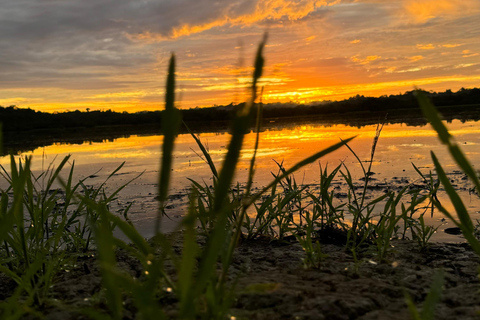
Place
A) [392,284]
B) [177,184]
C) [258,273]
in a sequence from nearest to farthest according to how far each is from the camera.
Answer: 1. [392,284]
2. [258,273]
3. [177,184]

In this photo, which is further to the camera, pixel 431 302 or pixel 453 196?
pixel 453 196

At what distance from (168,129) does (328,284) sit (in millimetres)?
922

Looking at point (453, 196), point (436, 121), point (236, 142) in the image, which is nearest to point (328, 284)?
point (453, 196)

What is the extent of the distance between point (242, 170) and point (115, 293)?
465 cm

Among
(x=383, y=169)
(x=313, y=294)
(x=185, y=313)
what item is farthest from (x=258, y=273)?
(x=383, y=169)

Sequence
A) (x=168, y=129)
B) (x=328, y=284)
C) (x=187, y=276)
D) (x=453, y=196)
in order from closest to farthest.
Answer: (x=168, y=129) < (x=187, y=276) < (x=453, y=196) < (x=328, y=284)

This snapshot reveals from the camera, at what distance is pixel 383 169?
15.9ft

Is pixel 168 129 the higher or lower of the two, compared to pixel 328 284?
higher

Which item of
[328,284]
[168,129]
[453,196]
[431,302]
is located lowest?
[328,284]

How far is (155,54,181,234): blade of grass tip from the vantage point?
427 mm

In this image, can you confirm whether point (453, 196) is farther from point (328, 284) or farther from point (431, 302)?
point (328, 284)

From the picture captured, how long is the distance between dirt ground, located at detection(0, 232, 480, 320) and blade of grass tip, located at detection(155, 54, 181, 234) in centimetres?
39

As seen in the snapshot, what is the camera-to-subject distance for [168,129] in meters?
0.44

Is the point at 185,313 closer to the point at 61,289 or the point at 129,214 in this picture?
the point at 61,289
